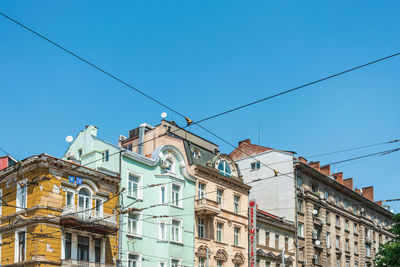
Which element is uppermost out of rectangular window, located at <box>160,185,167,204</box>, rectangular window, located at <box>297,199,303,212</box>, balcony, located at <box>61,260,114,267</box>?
rectangular window, located at <box>297,199,303,212</box>

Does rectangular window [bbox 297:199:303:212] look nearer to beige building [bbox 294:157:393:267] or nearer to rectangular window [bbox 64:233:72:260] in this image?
beige building [bbox 294:157:393:267]

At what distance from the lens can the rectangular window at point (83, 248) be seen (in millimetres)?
34625

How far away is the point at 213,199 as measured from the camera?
44906mm

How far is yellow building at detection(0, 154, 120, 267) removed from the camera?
32.8m

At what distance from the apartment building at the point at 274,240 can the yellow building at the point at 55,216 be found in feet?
53.8

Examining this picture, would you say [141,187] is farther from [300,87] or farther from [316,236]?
[316,236]

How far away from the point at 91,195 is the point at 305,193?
2696cm

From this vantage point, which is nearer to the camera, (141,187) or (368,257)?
(141,187)

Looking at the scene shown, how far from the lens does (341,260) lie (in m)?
62.2

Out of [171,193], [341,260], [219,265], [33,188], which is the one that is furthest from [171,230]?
[341,260]

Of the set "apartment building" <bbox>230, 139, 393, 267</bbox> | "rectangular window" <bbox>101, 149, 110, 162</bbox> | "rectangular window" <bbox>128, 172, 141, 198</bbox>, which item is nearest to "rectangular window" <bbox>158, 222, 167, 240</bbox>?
"rectangular window" <bbox>128, 172, 141, 198</bbox>

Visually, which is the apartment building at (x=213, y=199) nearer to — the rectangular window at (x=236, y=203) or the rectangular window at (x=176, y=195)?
the rectangular window at (x=236, y=203)

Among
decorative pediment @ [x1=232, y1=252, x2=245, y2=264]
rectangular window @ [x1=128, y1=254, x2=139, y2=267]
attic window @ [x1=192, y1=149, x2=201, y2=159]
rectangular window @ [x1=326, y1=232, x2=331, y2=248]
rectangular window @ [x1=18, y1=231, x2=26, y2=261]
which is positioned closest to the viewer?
rectangular window @ [x1=18, y1=231, x2=26, y2=261]

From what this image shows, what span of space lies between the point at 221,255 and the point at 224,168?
7.52 meters
